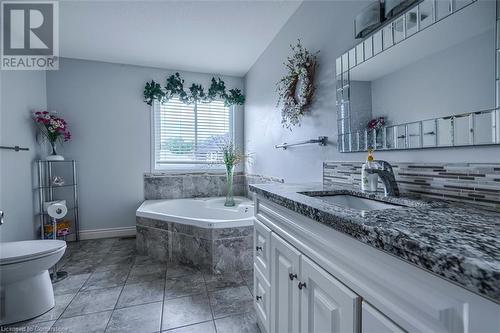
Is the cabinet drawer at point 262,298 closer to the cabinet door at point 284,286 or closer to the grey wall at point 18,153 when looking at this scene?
the cabinet door at point 284,286

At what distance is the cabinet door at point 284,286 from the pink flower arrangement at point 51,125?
2990 millimetres

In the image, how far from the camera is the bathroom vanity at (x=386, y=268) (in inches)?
15.7

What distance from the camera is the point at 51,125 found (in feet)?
9.04

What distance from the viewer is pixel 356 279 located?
2.12 feet

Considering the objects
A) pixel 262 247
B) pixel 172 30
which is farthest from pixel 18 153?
pixel 262 247

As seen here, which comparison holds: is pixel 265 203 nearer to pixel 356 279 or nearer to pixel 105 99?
pixel 356 279

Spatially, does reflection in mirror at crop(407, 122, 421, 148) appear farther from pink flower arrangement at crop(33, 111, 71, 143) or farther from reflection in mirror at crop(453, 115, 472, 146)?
pink flower arrangement at crop(33, 111, 71, 143)

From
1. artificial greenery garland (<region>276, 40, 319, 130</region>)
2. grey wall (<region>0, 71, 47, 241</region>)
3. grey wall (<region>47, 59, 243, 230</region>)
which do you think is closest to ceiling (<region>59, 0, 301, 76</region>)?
grey wall (<region>47, 59, 243, 230</region>)

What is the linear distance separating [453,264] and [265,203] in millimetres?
977

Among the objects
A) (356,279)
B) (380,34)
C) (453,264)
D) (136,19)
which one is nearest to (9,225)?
(136,19)

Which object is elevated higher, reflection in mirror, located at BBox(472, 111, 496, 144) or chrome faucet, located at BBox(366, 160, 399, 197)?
reflection in mirror, located at BBox(472, 111, 496, 144)

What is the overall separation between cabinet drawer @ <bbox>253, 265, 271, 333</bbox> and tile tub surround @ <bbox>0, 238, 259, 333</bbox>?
191 millimetres
